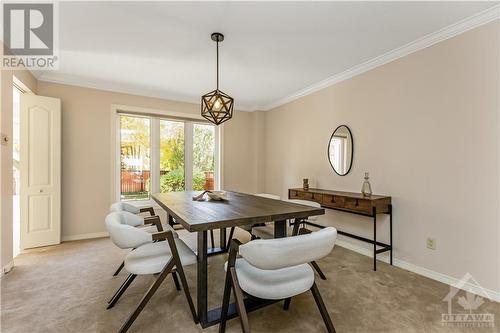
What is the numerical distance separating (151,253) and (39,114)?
2.93m

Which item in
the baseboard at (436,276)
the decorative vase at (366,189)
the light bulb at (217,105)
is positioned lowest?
the baseboard at (436,276)

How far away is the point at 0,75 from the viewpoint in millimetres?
2357

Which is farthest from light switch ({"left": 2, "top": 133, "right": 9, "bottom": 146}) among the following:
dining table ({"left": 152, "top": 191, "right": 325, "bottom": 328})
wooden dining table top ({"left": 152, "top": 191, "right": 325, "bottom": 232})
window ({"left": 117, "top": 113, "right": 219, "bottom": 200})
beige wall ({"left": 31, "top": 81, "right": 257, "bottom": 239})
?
dining table ({"left": 152, "top": 191, "right": 325, "bottom": 328})

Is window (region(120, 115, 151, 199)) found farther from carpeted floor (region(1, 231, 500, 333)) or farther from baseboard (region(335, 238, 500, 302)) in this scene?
baseboard (region(335, 238, 500, 302))

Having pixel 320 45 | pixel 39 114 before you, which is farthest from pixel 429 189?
pixel 39 114

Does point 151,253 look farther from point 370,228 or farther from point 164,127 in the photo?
point 164,127

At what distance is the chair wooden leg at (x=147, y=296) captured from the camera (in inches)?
59.6

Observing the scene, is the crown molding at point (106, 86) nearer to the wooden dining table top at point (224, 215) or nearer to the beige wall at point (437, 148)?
the wooden dining table top at point (224, 215)

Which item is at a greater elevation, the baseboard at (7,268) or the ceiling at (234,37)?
the ceiling at (234,37)

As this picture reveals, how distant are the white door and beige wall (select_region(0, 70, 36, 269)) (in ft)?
2.18


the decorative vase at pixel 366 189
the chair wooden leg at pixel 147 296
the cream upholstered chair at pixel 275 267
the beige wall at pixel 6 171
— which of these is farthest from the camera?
the decorative vase at pixel 366 189

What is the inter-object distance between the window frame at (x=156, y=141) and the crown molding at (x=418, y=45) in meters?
2.22

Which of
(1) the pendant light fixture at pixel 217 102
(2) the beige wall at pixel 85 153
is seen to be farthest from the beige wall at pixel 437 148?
(2) the beige wall at pixel 85 153

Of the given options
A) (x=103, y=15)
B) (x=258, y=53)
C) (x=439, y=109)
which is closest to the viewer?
(x=103, y=15)
